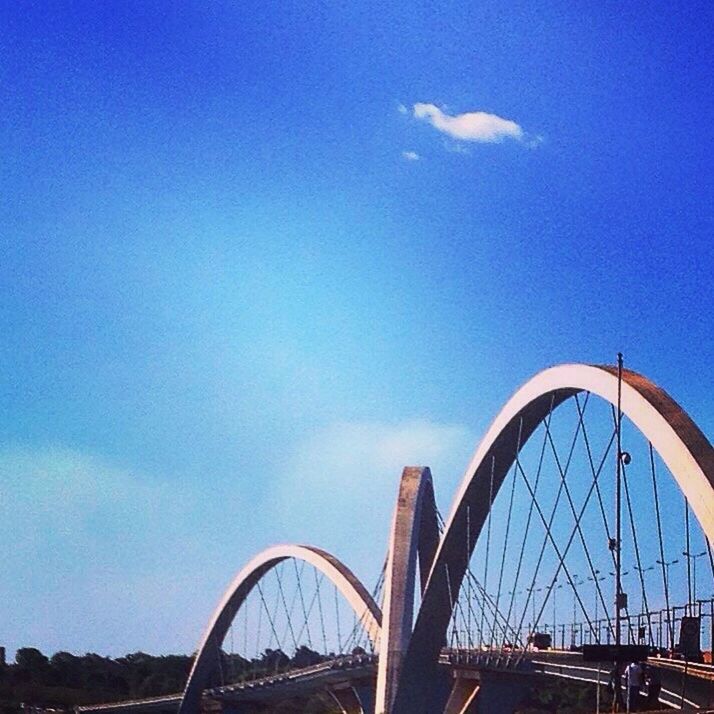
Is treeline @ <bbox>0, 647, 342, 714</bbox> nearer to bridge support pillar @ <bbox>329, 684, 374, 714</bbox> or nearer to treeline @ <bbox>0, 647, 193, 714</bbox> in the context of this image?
treeline @ <bbox>0, 647, 193, 714</bbox>

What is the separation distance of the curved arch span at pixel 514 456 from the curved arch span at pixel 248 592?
16007 millimetres

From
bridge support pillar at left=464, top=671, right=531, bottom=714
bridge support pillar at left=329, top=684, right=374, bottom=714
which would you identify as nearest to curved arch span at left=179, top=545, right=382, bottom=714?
bridge support pillar at left=329, top=684, right=374, bottom=714

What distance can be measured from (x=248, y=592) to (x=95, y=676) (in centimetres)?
5136

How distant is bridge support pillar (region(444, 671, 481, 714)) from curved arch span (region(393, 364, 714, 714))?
119cm

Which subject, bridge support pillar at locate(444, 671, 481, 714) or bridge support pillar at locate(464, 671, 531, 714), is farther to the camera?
bridge support pillar at locate(444, 671, 481, 714)

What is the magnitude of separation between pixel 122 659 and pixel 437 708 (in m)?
109

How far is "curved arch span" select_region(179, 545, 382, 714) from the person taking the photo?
7631 centimetres

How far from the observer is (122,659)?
15875 centimetres

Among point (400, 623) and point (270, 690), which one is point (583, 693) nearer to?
point (270, 690)

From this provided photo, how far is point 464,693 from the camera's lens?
53812 mm

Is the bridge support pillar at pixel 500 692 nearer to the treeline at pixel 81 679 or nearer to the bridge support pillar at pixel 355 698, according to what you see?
the bridge support pillar at pixel 355 698

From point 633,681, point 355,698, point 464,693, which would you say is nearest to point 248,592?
point 355,698

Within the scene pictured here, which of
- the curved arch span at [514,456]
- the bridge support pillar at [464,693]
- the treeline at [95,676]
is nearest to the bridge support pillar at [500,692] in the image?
the bridge support pillar at [464,693]

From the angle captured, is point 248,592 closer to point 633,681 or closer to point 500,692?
point 500,692
